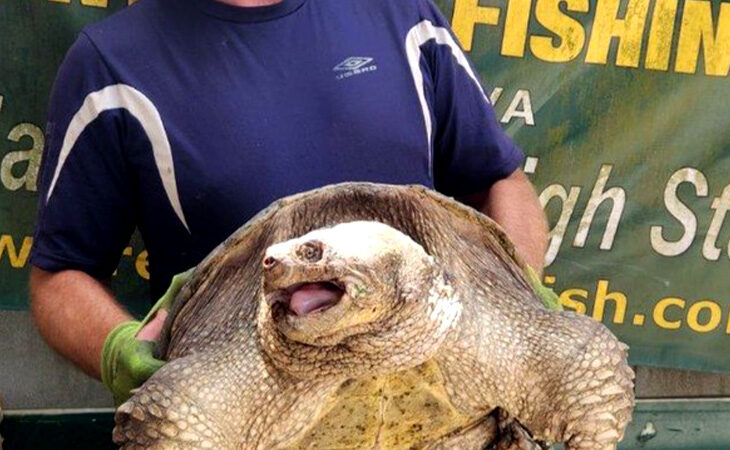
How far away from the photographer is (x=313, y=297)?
1.76m

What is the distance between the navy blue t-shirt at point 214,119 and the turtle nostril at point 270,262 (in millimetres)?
835

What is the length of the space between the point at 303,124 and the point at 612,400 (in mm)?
814

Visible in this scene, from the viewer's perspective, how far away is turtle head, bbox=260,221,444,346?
1694mm

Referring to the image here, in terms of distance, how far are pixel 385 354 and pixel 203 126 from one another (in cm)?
81

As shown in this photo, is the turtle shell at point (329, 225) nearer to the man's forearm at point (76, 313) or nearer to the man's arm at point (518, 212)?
the man's forearm at point (76, 313)

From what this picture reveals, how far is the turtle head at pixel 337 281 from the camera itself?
1.69 meters

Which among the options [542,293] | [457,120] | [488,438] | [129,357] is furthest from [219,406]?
[457,120]

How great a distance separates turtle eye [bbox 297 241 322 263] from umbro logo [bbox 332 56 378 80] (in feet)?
3.08

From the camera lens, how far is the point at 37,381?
361 centimetres

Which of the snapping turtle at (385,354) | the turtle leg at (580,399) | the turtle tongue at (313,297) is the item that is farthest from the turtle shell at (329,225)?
the turtle tongue at (313,297)

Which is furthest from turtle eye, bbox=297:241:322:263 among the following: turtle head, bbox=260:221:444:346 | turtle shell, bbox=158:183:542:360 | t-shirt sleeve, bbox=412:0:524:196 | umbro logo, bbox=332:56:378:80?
t-shirt sleeve, bbox=412:0:524:196

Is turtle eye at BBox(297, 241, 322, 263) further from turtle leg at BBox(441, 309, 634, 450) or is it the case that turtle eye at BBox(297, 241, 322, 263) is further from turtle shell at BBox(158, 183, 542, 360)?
turtle leg at BBox(441, 309, 634, 450)

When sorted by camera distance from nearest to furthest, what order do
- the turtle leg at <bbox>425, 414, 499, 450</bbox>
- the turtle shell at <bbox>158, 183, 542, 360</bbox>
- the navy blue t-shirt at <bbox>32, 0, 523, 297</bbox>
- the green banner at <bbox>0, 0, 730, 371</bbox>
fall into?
the turtle shell at <bbox>158, 183, 542, 360</bbox> < the turtle leg at <bbox>425, 414, 499, 450</bbox> < the navy blue t-shirt at <bbox>32, 0, 523, 297</bbox> < the green banner at <bbox>0, 0, 730, 371</bbox>

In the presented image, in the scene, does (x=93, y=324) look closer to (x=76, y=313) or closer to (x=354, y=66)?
(x=76, y=313)
